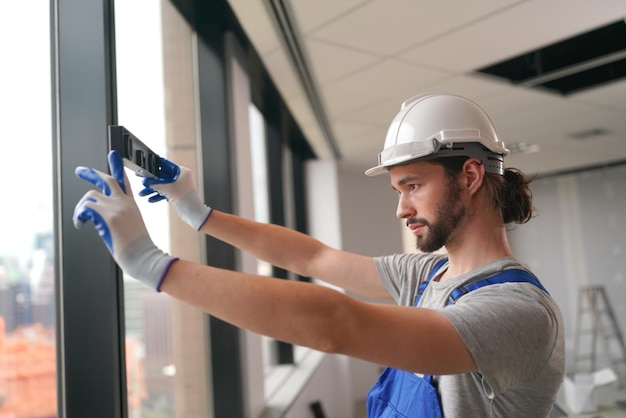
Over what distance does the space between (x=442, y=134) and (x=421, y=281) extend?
424 mm

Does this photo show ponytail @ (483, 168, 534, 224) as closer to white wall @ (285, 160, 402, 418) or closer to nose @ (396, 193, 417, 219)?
nose @ (396, 193, 417, 219)

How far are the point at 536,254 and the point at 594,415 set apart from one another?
450cm

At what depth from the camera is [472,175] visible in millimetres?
1097

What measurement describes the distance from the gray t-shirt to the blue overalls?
0.8 inches

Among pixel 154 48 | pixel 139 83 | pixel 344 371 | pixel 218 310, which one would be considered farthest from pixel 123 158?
pixel 344 371

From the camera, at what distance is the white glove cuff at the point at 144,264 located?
2.43 feet

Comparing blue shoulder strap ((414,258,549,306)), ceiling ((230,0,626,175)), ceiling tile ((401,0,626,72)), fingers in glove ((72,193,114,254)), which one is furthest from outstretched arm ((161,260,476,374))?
ceiling tile ((401,0,626,72))

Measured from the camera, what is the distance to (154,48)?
178cm

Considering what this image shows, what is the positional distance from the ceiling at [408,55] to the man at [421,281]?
3.03 ft

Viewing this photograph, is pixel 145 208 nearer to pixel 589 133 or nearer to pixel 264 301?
pixel 264 301

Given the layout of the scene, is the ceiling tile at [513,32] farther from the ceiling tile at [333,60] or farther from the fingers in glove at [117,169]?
the fingers in glove at [117,169]

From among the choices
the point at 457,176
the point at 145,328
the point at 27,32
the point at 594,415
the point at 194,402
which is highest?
the point at 27,32

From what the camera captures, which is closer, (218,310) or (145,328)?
(218,310)

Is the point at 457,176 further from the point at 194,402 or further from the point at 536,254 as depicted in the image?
the point at 536,254
